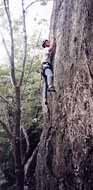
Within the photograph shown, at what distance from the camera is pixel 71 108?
8805mm

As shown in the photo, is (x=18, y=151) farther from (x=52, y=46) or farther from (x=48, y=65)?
(x=52, y=46)

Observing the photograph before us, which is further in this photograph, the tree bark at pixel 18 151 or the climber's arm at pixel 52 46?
the tree bark at pixel 18 151

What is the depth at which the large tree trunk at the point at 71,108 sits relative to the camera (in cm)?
821

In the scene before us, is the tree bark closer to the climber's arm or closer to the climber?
the climber

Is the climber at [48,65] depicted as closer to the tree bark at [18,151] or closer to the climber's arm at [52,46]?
the climber's arm at [52,46]

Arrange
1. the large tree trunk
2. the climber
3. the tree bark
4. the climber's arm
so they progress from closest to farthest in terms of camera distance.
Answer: the large tree trunk < the climber < the climber's arm < the tree bark

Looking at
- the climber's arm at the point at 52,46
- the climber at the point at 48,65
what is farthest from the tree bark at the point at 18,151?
the climber's arm at the point at 52,46

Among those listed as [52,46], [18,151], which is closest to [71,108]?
[52,46]

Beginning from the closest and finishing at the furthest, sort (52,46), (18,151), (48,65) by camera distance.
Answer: (48,65)
(52,46)
(18,151)

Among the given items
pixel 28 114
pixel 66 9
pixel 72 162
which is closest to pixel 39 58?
pixel 28 114

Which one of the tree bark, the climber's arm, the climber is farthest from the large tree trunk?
the tree bark

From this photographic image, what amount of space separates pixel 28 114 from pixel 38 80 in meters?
1.44

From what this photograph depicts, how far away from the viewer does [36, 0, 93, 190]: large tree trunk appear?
8211 mm

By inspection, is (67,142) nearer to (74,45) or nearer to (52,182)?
(52,182)
